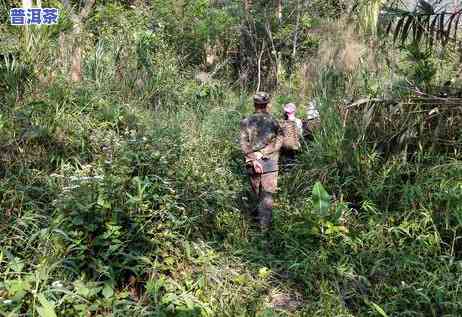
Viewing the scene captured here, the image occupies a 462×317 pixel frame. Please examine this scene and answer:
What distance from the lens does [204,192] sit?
4.28 meters

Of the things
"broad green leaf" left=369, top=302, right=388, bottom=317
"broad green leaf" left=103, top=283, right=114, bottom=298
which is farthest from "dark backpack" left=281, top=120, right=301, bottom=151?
"broad green leaf" left=103, top=283, right=114, bottom=298

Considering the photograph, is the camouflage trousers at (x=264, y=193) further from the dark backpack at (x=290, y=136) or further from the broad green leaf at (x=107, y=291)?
the broad green leaf at (x=107, y=291)

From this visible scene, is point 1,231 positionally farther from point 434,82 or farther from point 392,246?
point 434,82

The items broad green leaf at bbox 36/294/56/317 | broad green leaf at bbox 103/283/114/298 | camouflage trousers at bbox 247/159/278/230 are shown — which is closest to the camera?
broad green leaf at bbox 36/294/56/317

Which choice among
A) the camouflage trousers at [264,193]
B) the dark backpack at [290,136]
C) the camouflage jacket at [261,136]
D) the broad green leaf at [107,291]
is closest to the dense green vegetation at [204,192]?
the broad green leaf at [107,291]

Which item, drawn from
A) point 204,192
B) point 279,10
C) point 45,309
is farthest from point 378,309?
point 279,10

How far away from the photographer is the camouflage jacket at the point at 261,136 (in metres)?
4.62

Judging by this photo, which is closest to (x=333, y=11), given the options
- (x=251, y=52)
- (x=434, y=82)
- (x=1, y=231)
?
(x=251, y=52)

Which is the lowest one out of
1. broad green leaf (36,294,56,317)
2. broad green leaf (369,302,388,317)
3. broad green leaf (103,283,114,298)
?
broad green leaf (369,302,388,317)

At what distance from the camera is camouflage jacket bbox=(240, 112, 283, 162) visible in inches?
182

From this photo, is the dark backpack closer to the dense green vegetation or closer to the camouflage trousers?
the dense green vegetation

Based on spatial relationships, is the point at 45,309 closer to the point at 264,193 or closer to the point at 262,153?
the point at 264,193

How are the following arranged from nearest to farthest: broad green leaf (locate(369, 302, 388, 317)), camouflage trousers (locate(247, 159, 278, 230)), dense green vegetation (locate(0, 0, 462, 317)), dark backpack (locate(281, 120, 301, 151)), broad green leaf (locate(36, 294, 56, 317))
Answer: broad green leaf (locate(36, 294, 56, 317)) < broad green leaf (locate(369, 302, 388, 317)) < dense green vegetation (locate(0, 0, 462, 317)) < camouflage trousers (locate(247, 159, 278, 230)) < dark backpack (locate(281, 120, 301, 151))

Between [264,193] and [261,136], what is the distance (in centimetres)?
56
